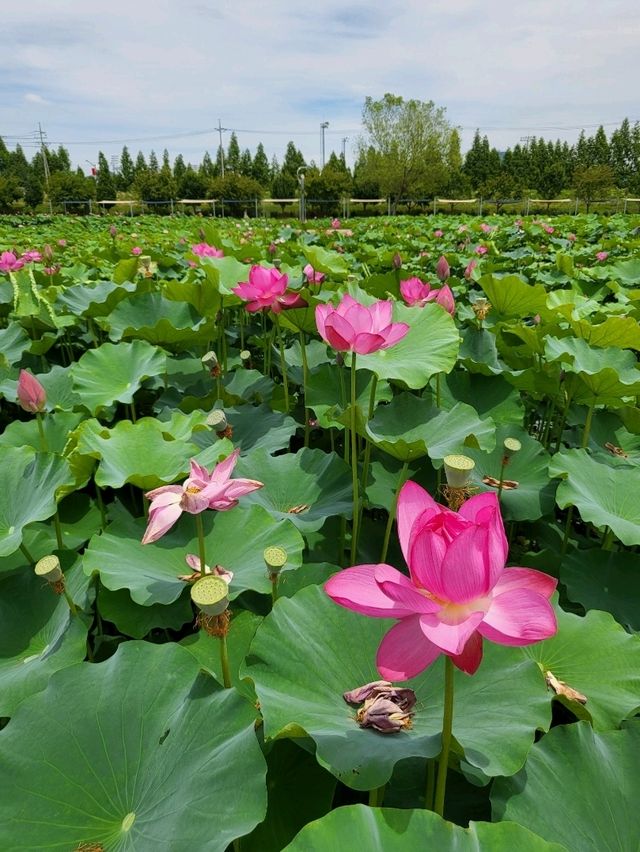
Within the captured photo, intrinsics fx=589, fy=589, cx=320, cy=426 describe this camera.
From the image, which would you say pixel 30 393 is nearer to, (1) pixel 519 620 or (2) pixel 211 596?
(2) pixel 211 596

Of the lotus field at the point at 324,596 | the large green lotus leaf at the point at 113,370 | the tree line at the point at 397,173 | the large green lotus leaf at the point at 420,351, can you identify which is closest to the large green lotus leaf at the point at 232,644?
the lotus field at the point at 324,596

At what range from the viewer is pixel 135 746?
682 millimetres

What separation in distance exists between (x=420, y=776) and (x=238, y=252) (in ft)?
8.61

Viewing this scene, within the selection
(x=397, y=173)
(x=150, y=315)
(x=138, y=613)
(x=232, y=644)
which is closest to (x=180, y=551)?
(x=138, y=613)

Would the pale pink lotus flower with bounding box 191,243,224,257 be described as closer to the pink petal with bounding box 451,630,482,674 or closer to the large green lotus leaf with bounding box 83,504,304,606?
the large green lotus leaf with bounding box 83,504,304,606

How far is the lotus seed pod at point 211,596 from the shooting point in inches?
25.4

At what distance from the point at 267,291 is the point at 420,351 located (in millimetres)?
468

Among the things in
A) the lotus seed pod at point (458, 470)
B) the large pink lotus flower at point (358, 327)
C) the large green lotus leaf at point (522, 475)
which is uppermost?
the large pink lotus flower at point (358, 327)

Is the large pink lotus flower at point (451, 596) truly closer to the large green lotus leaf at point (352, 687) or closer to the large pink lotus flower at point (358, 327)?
the large green lotus leaf at point (352, 687)

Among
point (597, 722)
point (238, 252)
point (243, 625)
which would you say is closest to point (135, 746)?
point (243, 625)

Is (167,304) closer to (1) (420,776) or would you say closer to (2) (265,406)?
(2) (265,406)

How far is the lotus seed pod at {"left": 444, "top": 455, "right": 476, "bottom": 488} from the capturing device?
A: 75 cm

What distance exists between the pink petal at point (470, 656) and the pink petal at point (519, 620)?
1cm

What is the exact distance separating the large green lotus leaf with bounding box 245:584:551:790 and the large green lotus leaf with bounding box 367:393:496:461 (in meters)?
0.46
